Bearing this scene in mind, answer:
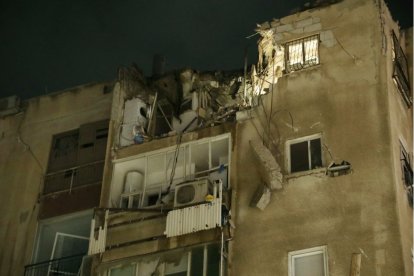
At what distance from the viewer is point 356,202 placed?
71.2 feet

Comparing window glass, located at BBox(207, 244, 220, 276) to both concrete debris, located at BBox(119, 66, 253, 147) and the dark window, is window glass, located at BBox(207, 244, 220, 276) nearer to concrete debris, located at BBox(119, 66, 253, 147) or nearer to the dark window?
the dark window

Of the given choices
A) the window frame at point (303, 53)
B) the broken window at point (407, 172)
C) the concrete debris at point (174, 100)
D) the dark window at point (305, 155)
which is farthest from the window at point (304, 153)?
the concrete debris at point (174, 100)

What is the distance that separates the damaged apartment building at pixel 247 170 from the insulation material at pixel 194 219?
0.10 ft

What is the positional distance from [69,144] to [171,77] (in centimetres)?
414

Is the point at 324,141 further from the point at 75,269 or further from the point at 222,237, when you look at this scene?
the point at 75,269

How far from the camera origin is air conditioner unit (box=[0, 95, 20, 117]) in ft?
106

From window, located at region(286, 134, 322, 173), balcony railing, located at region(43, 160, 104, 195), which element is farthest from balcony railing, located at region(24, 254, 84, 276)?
window, located at region(286, 134, 322, 173)

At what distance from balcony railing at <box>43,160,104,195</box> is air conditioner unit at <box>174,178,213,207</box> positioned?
4.81 metres

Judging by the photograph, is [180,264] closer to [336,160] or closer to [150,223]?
[150,223]

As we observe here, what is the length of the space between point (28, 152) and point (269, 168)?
11.0 metres

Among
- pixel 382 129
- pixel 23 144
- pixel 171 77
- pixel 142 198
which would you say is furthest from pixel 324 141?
pixel 23 144

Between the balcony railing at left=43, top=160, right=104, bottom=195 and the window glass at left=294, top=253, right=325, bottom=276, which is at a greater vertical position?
the balcony railing at left=43, top=160, right=104, bottom=195

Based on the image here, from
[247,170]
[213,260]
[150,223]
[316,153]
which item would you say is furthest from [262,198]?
[150,223]

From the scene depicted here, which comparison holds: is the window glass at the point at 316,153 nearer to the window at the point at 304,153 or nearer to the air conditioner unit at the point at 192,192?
the window at the point at 304,153
